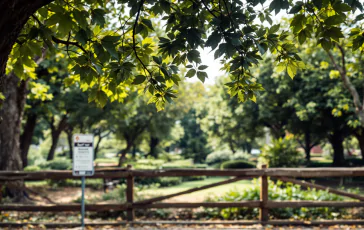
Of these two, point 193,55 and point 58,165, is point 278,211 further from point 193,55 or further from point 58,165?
point 58,165

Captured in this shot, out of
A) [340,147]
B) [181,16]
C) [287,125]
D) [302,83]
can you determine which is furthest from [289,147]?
[181,16]

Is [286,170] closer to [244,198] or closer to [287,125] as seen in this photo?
[244,198]

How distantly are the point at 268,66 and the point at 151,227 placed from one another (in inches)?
726

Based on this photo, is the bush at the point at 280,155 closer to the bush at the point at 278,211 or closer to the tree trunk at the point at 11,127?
the bush at the point at 278,211

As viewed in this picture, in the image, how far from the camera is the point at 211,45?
2463 mm

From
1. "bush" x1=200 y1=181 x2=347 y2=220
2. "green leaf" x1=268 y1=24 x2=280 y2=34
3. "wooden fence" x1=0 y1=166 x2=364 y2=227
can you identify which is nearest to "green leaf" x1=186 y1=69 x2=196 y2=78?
"green leaf" x1=268 y1=24 x2=280 y2=34

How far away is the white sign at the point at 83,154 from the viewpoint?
6.29 metres

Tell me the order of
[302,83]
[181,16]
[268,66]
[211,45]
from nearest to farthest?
[211,45] → [181,16] → [302,83] → [268,66]

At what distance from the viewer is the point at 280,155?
1580 cm

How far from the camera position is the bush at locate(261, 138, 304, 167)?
622 inches

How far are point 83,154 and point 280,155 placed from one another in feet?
37.8

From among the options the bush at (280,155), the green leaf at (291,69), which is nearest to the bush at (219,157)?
the bush at (280,155)

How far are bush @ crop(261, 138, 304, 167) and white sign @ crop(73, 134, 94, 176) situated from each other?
1120 centimetres

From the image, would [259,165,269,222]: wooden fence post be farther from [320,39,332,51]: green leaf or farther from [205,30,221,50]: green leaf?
[205,30,221,50]: green leaf
